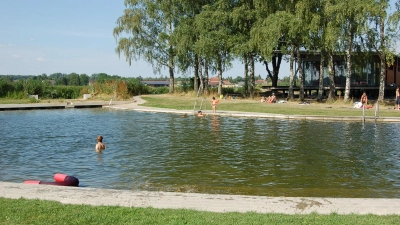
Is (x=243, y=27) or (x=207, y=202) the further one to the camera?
(x=243, y=27)

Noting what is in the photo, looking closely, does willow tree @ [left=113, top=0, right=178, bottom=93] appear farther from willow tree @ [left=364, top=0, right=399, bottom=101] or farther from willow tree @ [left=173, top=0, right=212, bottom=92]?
willow tree @ [left=364, top=0, right=399, bottom=101]

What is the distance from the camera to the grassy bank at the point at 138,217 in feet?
21.6

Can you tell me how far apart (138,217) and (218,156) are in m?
8.42

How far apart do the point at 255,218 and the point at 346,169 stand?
7.14 meters

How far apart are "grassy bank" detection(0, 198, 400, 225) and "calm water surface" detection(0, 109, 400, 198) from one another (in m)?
3.22

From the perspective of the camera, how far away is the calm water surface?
440 inches

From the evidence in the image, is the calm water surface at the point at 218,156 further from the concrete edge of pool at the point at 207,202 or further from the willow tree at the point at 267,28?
the willow tree at the point at 267,28

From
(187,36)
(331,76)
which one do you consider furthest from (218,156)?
(187,36)

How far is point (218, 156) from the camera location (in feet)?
49.4

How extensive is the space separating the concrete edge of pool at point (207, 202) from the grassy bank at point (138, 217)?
423 millimetres

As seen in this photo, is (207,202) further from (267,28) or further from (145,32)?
(145,32)

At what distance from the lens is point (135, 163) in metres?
13.9

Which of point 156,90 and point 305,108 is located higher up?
point 156,90

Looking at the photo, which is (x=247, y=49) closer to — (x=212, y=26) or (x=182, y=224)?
(x=212, y=26)
